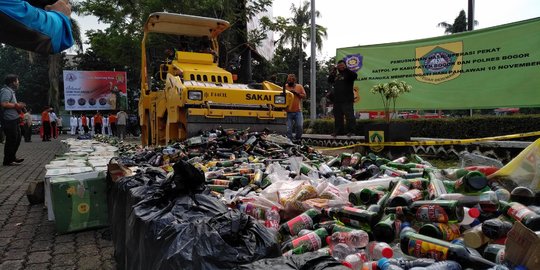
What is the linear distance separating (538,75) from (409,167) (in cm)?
834

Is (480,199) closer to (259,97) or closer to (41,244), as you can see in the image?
(41,244)

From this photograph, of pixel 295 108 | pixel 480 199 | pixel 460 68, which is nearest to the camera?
pixel 480 199

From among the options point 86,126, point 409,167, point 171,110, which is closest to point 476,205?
point 409,167

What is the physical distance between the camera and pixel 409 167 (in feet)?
14.5

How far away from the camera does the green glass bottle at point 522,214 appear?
2.21 m

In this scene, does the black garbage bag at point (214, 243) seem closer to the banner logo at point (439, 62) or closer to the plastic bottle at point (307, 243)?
the plastic bottle at point (307, 243)

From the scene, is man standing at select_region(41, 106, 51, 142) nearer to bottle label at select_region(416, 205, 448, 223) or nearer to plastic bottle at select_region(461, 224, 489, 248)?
bottle label at select_region(416, 205, 448, 223)

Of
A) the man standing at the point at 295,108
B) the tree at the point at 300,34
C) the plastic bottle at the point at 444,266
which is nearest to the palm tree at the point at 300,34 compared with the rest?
the tree at the point at 300,34

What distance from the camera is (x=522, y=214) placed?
7.67 ft

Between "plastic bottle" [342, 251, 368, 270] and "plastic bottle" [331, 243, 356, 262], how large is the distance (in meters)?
0.06

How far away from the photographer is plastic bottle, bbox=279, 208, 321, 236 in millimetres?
2621

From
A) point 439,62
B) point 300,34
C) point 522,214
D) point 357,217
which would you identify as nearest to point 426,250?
point 357,217

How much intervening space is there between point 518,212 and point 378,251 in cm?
95

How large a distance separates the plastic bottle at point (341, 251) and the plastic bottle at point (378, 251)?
0.31 feet
